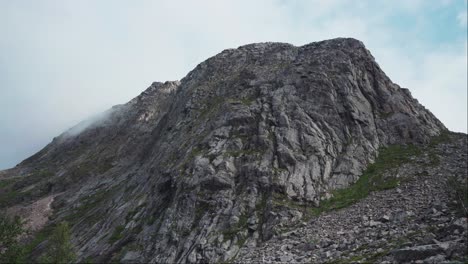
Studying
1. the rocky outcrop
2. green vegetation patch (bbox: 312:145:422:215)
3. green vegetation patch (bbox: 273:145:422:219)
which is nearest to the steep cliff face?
green vegetation patch (bbox: 273:145:422:219)

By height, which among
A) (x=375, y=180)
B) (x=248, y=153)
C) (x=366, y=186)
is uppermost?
(x=248, y=153)

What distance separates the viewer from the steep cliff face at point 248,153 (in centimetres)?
4722

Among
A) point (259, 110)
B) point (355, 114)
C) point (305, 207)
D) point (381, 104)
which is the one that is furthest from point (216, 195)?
point (381, 104)

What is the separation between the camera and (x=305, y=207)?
46406 mm

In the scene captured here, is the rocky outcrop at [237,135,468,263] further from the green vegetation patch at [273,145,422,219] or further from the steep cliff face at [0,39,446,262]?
the steep cliff face at [0,39,446,262]

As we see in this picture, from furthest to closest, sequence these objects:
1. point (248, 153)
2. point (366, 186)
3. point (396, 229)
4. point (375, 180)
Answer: point (248, 153)
point (375, 180)
point (366, 186)
point (396, 229)

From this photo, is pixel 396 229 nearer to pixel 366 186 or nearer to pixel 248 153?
pixel 366 186

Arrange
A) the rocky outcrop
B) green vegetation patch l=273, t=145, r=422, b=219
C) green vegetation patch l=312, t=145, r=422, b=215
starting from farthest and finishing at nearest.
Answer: green vegetation patch l=312, t=145, r=422, b=215 < green vegetation patch l=273, t=145, r=422, b=219 < the rocky outcrop

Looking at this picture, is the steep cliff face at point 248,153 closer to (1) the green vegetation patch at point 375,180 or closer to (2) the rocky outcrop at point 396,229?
(1) the green vegetation patch at point 375,180

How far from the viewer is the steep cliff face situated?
47219 mm

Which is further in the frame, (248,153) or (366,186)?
(248,153)

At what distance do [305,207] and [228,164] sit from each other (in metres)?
13.5

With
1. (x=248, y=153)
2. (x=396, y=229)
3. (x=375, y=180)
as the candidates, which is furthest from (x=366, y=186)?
(x=248, y=153)

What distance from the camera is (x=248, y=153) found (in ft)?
184
